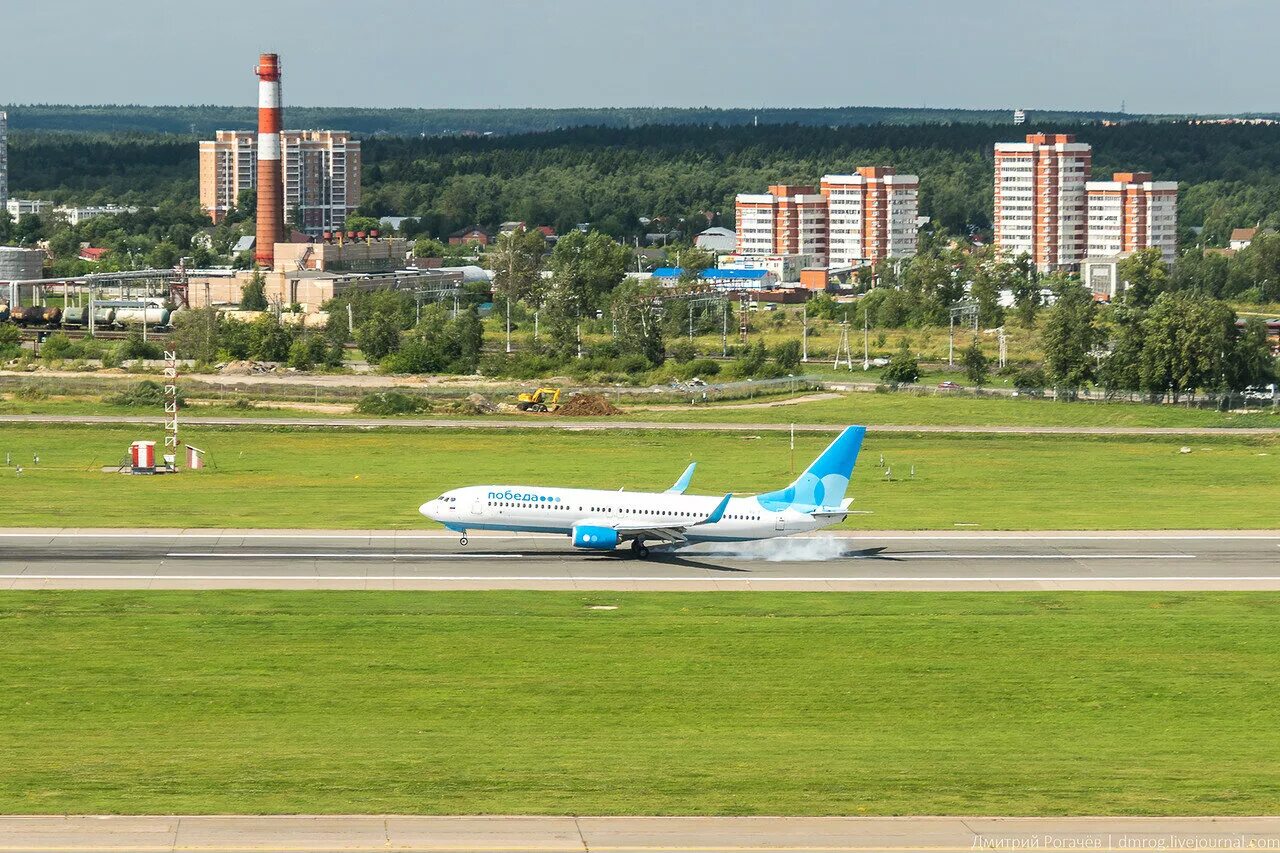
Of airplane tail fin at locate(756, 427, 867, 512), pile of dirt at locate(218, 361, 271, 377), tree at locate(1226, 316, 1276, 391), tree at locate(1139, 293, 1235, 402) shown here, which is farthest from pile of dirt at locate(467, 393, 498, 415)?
airplane tail fin at locate(756, 427, 867, 512)

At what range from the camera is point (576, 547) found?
272ft

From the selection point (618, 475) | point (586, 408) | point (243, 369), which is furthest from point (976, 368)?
point (243, 369)

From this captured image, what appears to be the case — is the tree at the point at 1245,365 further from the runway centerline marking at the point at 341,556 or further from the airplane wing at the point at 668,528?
the runway centerline marking at the point at 341,556

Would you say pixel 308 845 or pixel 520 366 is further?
pixel 520 366

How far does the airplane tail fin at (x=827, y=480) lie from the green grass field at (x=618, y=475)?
10925mm

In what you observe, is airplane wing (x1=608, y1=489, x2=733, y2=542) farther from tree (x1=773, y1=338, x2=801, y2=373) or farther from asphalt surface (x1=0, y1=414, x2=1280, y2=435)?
tree (x1=773, y1=338, x2=801, y2=373)

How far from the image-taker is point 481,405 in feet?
497

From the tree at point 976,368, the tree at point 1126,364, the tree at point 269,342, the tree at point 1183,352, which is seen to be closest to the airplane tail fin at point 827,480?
the tree at point 1183,352

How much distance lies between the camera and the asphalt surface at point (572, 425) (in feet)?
447

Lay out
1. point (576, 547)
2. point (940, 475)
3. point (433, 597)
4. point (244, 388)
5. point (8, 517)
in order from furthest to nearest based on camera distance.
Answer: point (244, 388)
point (940, 475)
point (8, 517)
point (576, 547)
point (433, 597)

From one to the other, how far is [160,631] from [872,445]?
242 feet

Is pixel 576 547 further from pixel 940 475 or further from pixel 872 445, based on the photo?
pixel 872 445

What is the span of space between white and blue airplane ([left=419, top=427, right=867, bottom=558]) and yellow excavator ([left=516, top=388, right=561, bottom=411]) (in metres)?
68.3

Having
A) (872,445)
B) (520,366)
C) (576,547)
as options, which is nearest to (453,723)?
(576,547)
